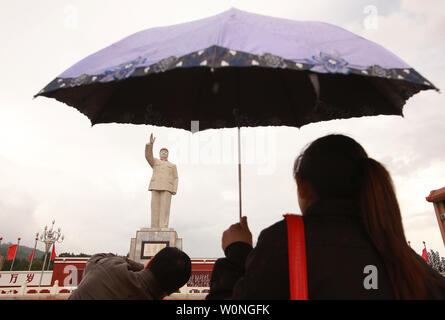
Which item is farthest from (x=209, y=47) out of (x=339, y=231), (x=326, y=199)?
(x=339, y=231)

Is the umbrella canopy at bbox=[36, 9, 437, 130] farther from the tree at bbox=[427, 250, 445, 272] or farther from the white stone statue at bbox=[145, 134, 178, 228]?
the tree at bbox=[427, 250, 445, 272]

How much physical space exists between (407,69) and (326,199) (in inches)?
34.2

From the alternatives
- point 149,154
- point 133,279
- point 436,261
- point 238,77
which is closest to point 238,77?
point 238,77

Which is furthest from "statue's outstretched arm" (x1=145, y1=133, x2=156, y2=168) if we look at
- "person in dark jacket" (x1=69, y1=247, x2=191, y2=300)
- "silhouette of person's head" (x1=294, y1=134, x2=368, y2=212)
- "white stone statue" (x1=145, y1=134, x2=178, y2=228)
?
"silhouette of person's head" (x1=294, y1=134, x2=368, y2=212)

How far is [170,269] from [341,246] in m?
1.04

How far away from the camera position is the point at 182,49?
4.58ft

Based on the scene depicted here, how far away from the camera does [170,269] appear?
67.4 inches

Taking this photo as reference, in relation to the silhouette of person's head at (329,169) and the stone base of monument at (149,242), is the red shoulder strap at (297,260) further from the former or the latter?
the stone base of monument at (149,242)

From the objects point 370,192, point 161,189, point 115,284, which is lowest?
point 115,284

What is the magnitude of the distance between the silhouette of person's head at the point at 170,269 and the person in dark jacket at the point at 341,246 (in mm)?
554

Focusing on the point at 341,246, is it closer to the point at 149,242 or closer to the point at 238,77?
the point at 238,77
